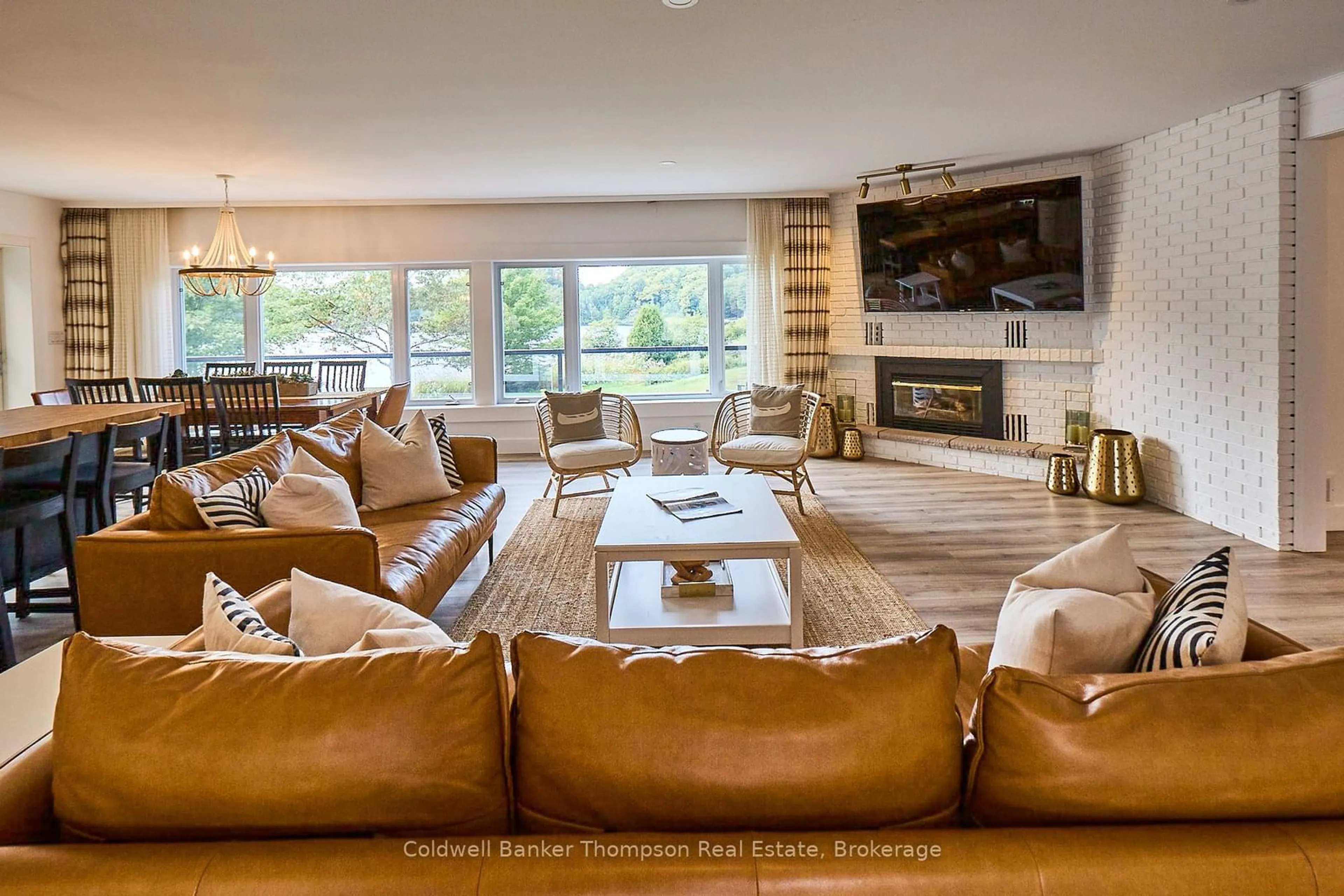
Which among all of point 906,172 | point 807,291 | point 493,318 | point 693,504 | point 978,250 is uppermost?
point 906,172

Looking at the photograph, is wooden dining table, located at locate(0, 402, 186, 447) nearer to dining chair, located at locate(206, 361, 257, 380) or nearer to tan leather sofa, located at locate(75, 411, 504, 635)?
tan leather sofa, located at locate(75, 411, 504, 635)

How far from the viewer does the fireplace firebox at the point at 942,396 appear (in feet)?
23.9

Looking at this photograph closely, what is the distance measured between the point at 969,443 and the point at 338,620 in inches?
250

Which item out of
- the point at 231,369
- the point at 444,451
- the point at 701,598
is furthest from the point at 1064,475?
the point at 231,369

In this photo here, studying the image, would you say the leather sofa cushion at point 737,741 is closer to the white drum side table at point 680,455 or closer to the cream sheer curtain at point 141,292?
the white drum side table at point 680,455

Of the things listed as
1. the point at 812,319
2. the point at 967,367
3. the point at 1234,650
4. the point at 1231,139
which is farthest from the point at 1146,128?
the point at 1234,650

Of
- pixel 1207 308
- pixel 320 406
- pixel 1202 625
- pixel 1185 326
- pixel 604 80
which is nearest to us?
pixel 1202 625

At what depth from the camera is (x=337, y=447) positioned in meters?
4.11

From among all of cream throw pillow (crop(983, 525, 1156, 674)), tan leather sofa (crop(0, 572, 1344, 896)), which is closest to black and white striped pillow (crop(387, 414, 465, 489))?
cream throw pillow (crop(983, 525, 1156, 674))

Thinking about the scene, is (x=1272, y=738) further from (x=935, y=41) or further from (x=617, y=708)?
(x=935, y=41)

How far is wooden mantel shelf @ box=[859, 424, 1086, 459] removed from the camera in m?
6.69

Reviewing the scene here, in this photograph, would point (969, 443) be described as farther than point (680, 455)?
Yes

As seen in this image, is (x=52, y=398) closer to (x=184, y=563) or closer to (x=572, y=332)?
(x=184, y=563)

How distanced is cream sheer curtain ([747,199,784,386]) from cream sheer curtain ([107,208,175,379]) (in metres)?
5.17
